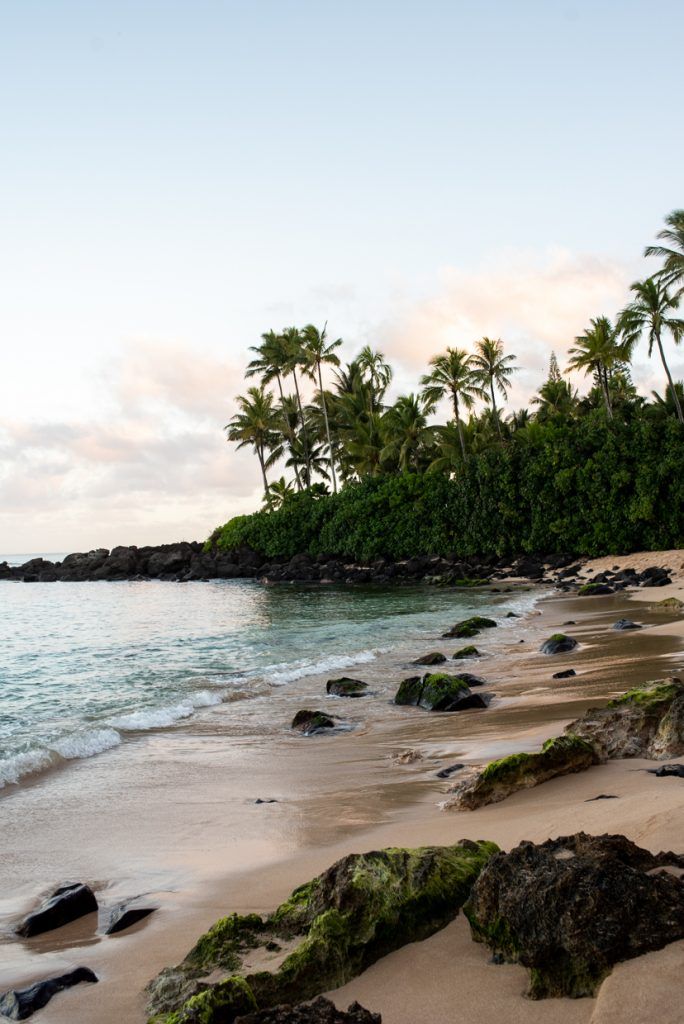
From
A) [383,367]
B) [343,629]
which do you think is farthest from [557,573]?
[383,367]

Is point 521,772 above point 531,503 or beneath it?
beneath

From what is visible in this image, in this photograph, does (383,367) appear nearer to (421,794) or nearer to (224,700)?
(224,700)

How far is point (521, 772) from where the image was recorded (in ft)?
16.6

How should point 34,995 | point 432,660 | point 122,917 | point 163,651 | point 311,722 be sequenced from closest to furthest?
point 34,995
point 122,917
point 311,722
point 432,660
point 163,651

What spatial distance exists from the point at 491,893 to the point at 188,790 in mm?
4446

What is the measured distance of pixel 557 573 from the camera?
36844mm

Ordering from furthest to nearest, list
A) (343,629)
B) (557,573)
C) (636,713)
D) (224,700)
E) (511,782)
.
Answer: (557,573) → (343,629) → (224,700) → (636,713) → (511,782)

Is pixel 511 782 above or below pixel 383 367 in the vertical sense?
below

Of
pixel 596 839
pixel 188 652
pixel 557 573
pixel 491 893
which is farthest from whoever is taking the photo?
pixel 557 573

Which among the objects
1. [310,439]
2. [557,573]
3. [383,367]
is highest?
[383,367]

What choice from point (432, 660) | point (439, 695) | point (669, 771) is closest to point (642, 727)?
point (669, 771)

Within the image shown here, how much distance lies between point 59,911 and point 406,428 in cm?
4853

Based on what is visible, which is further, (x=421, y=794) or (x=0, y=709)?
(x=0, y=709)

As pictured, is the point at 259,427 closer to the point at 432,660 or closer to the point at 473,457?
the point at 473,457
